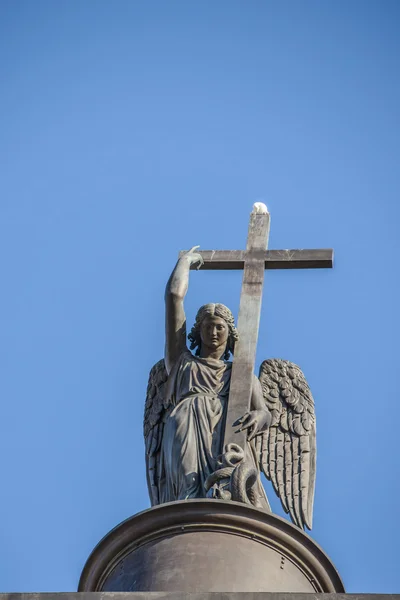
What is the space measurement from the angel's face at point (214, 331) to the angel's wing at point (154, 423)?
589 mm

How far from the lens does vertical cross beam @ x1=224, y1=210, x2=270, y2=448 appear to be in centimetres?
1593

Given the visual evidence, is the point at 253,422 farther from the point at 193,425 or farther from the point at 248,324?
the point at 248,324

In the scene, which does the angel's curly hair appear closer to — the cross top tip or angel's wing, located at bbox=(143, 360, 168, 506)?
angel's wing, located at bbox=(143, 360, 168, 506)

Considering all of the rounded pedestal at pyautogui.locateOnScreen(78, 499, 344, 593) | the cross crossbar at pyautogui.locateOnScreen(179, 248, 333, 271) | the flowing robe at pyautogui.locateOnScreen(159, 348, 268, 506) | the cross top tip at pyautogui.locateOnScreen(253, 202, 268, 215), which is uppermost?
the cross top tip at pyautogui.locateOnScreen(253, 202, 268, 215)

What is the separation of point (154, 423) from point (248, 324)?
4.20ft

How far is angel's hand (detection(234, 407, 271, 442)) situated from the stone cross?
9 centimetres

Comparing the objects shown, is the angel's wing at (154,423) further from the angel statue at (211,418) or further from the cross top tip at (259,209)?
the cross top tip at (259,209)

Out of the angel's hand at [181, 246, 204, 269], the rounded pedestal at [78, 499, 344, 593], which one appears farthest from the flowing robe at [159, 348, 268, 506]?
the angel's hand at [181, 246, 204, 269]

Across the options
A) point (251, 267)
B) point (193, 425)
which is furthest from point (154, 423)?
point (251, 267)

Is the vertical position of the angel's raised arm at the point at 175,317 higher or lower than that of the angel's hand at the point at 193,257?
lower

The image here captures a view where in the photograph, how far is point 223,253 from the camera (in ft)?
57.5

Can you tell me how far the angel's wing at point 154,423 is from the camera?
1631cm

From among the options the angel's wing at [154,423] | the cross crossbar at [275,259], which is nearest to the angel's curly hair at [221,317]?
the angel's wing at [154,423]

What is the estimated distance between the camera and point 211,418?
626 inches
